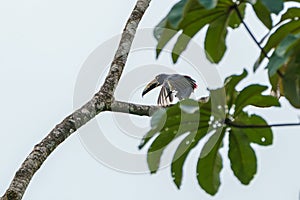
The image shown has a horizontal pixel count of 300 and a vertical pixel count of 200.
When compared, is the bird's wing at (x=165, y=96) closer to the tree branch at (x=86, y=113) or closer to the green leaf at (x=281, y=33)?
the tree branch at (x=86, y=113)

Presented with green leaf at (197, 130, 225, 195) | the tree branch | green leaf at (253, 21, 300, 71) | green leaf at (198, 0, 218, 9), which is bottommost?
green leaf at (197, 130, 225, 195)

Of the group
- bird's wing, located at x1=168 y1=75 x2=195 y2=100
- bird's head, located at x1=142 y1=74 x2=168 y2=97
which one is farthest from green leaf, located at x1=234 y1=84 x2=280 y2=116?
bird's head, located at x1=142 y1=74 x2=168 y2=97

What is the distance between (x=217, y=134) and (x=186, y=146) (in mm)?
44

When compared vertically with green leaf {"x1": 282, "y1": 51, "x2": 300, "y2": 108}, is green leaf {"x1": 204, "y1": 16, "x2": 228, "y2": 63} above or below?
above

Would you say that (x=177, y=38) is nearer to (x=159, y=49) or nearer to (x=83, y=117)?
(x=159, y=49)

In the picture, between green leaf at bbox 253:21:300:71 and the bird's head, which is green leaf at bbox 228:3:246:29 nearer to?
green leaf at bbox 253:21:300:71

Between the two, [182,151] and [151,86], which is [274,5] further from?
[151,86]

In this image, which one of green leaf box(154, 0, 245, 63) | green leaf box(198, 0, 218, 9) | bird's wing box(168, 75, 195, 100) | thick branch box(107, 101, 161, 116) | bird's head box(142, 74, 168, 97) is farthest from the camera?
bird's head box(142, 74, 168, 97)

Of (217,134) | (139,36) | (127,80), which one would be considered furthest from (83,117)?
(217,134)

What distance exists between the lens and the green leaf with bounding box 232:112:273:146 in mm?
898

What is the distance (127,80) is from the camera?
94.2 inches

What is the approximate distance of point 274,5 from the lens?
0.77m

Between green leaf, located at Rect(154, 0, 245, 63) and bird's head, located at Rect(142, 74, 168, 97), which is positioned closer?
green leaf, located at Rect(154, 0, 245, 63)

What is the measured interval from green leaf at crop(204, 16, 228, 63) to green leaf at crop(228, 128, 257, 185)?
0.43ft
